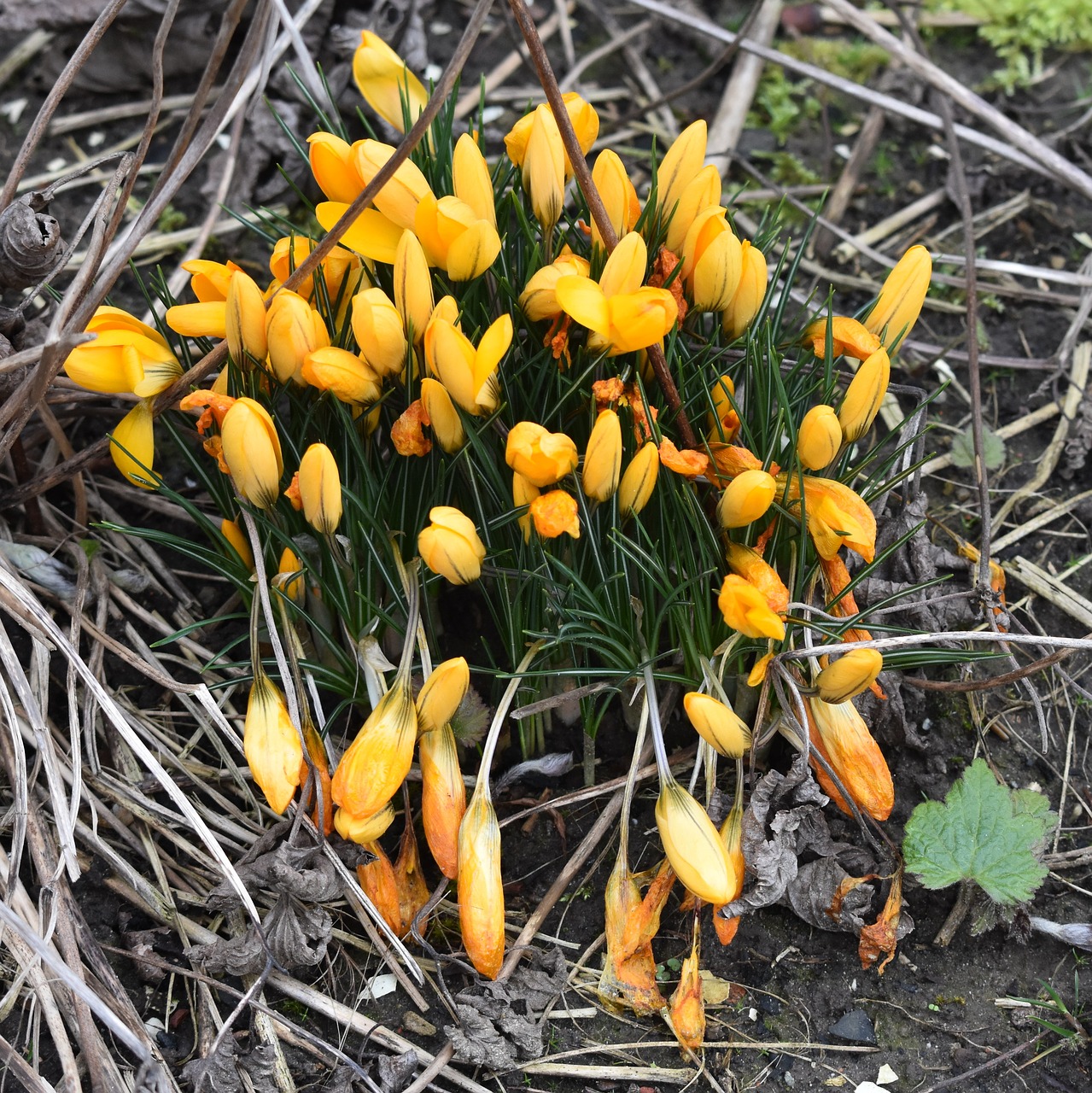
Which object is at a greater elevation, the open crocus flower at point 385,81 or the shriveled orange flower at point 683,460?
the open crocus flower at point 385,81

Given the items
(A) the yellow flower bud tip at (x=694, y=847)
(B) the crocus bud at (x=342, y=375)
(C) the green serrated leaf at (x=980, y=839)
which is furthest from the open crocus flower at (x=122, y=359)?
(C) the green serrated leaf at (x=980, y=839)

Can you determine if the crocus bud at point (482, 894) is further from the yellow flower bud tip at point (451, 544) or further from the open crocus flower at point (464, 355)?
the open crocus flower at point (464, 355)

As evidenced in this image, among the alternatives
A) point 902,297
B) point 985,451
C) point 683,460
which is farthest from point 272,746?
point 985,451

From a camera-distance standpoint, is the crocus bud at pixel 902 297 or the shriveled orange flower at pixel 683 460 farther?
the crocus bud at pixel 902 297

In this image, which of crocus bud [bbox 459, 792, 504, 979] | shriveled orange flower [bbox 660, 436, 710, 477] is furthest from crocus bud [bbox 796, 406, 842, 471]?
crocus bud [bbox 459, 792, 504, 979]

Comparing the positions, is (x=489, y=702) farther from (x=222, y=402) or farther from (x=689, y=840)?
(x=222, y=402)

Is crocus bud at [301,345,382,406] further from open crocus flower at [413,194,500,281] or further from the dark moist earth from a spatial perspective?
the dark moist earth

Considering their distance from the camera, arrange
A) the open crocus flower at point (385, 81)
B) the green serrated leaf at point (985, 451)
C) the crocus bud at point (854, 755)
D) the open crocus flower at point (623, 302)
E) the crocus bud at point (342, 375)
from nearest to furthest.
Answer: the open crocus flower at point (623, 302) → the crocus bud at point (342, 375) → the crocus bud at point (854, 755) → the open crocus flower at point (385, 81) → the green serrated leaf at point (985, 451)
